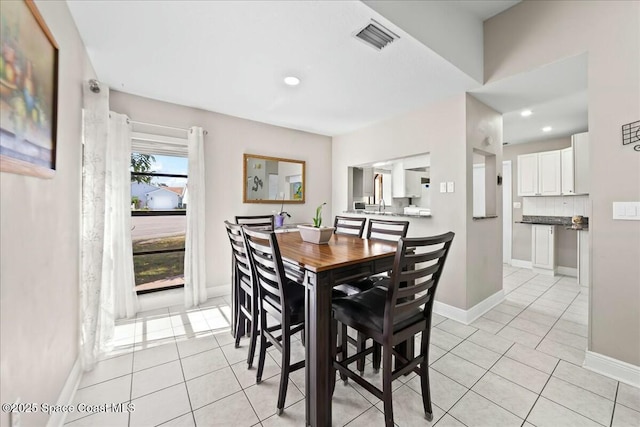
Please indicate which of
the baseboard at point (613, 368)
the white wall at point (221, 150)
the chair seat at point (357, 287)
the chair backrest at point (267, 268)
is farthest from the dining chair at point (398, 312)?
the white wall at point (221, 150)

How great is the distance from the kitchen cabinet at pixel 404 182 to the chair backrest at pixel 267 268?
12.2ft

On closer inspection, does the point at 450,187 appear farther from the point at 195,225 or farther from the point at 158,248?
the point at 158,248

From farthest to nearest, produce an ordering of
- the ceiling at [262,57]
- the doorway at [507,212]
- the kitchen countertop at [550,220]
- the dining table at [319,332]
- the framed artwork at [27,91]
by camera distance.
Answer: the doorway at [507,212], the kitchen countertop at [550,220], the ceiling at [262,57], the dining table at [319,332], the framed artwork at [27,91]

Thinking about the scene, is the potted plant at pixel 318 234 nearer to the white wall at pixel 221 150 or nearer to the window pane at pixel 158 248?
the white wall at pixel 221 150

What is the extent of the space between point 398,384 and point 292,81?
277 centimetres

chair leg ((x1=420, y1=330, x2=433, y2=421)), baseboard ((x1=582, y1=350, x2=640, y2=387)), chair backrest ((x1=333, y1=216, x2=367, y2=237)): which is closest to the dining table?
chair leg ((x1=420, y1=330, x2=433, y2=421))

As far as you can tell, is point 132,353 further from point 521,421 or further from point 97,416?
point 521,421

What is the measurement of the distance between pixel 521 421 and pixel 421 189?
404 cm

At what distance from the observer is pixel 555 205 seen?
464cm

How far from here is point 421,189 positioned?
5027mm

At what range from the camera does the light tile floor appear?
148cm

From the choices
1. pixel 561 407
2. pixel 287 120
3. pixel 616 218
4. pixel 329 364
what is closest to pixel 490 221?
pixel 616 218

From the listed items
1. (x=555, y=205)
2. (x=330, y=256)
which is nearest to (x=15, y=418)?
(x=330, y=256)

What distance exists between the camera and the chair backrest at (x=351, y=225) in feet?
8.90
